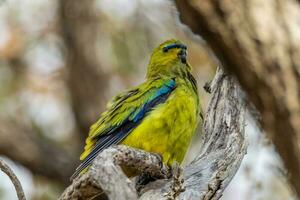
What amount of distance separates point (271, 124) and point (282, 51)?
0.81 ft

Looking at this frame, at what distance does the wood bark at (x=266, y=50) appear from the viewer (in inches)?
98.4

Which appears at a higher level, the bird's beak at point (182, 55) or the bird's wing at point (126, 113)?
Result: the bird's beak at point (182, 55)

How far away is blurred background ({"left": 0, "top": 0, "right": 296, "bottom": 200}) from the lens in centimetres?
981

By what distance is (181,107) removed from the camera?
6.42 metres

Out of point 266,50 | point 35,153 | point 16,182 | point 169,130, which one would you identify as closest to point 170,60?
point 169,130

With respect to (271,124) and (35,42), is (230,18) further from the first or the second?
(35,42)

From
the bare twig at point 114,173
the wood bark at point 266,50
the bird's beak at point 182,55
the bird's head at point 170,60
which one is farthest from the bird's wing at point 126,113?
the wood bark at point 266,50

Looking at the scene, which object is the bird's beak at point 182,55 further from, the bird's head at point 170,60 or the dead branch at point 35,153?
the dead branch at point 35,153

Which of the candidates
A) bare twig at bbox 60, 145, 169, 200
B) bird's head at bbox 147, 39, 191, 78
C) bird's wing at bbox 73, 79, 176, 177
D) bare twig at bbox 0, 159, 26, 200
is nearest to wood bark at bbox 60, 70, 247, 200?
bare twig at bbox 60, 145, 169, 200

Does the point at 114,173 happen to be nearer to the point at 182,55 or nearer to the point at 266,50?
the point at 266,50

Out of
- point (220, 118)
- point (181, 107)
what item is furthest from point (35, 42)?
point (220, 118)

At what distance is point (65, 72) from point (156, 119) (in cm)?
505

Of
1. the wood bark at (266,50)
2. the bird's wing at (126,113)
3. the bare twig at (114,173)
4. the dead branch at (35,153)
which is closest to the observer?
the wood bark at (266,50)

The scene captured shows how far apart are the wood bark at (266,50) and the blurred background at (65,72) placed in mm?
6998
